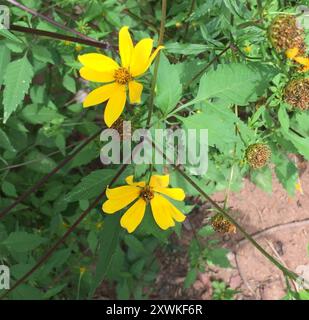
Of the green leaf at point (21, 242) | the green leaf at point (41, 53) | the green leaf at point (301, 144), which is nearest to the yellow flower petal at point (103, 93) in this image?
the green leaf at point (41, 53)

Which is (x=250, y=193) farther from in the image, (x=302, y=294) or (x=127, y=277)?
(x=302, y=294)

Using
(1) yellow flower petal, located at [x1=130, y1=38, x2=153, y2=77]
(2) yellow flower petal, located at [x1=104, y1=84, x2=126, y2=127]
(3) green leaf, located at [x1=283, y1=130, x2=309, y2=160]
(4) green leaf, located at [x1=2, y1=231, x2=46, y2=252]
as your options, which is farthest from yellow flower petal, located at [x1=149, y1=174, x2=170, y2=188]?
(4) green leaf, located at [x1=2, y1=231, x2=46, y2=252]

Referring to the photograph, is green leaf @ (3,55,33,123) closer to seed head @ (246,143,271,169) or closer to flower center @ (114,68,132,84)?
flower center @ (114,68,132,84)

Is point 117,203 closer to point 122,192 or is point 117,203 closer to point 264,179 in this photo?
point 122,192

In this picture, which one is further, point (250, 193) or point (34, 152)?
point (250, 193)

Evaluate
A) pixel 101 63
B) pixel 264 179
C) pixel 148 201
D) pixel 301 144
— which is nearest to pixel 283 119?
pixel 301 144

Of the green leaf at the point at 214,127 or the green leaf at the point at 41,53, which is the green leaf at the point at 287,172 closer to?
the green leaf at the point at 214,127
